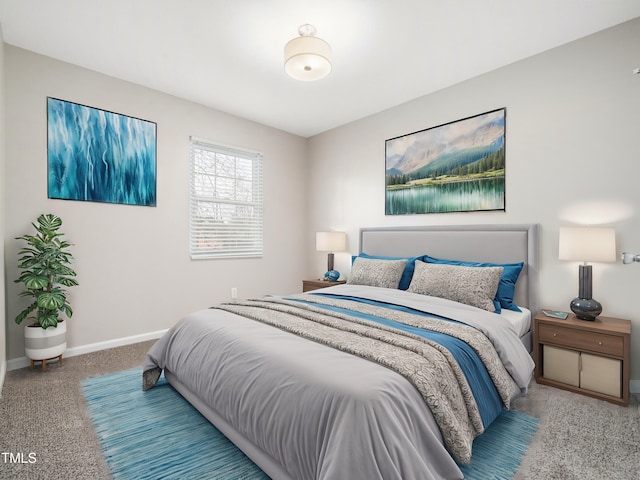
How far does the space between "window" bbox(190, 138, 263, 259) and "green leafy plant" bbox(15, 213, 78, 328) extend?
1293 mm

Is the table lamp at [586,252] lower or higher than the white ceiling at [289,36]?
lower

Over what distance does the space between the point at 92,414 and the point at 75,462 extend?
1.57 ft

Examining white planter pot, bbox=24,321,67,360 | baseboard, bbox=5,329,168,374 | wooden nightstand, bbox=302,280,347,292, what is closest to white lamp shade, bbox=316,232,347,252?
wooden nightstand, bbox=302,280,347,292

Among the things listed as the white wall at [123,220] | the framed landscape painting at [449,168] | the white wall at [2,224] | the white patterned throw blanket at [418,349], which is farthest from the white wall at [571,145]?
the white wall at [2,224]

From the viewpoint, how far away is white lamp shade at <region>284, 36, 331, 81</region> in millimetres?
2270

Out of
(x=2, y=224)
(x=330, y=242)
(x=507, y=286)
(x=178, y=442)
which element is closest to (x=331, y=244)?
(x=330, y=242)

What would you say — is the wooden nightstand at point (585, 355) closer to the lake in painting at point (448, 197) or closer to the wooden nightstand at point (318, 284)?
the lake in painting at point (448, 197)

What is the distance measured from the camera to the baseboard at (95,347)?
2.73m

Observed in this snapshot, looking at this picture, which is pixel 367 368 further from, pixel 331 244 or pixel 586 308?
pixel 331 244

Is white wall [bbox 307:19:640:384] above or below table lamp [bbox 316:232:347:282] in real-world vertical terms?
above

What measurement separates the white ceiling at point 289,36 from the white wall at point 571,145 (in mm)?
171

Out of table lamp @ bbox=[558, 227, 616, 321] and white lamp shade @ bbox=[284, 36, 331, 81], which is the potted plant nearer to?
white lamp shade @ bbox=[284, 36, 331, 81]

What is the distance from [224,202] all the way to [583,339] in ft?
12.3

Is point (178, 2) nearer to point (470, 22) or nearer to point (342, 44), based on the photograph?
point (342, 44)
